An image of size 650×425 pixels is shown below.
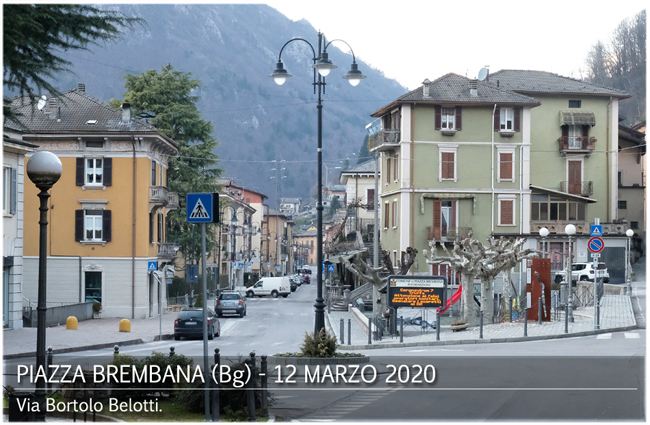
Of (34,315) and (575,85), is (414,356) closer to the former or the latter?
(34,315)

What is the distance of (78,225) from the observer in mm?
40844

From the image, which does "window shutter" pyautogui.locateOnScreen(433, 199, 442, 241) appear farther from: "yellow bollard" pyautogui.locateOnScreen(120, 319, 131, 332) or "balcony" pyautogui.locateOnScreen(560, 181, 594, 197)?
"yellow bollard" pyautogui.locateOnScreen(120, 319, 131, 332)

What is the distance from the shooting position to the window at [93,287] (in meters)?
40.8

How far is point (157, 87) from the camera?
49719 millimetres

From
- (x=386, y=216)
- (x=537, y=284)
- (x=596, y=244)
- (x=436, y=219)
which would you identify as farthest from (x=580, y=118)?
(x=596, y=244)

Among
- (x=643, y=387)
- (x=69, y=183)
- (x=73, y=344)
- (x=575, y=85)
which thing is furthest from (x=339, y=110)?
(x=643, y=387)

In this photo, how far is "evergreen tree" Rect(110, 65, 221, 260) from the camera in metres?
49.9

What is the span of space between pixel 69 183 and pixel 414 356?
2759cm

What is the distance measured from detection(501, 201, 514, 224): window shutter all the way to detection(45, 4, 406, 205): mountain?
17613mm

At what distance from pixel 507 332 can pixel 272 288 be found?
137 feet

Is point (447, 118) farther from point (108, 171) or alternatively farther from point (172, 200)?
point (108, 171)

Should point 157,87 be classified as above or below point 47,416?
above

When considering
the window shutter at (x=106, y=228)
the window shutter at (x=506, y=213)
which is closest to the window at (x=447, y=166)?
the window shutter at (x=506, y=213)

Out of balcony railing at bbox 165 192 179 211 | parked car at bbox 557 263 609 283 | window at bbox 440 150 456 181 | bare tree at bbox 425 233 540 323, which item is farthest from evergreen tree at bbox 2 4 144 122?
window at bbox 440 150 456 181
